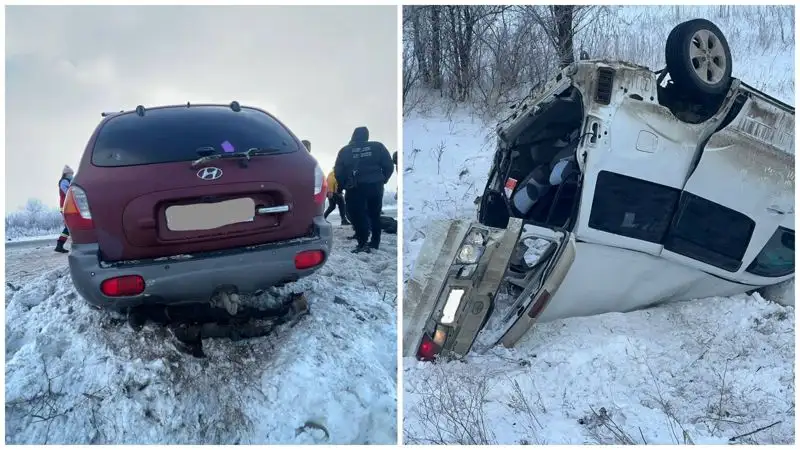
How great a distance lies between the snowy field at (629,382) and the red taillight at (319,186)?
1076 millimetres

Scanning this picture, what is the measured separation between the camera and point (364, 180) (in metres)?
4.92

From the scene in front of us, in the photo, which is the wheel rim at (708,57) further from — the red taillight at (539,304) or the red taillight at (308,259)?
the red taillight at (308,259)

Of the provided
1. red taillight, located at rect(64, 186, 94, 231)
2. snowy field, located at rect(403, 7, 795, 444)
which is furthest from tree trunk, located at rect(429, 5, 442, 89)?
red taillight, located at rect(64, 186, 94, 231)

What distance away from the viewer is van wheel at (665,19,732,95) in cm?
371

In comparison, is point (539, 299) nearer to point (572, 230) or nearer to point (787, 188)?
point (572, 230)

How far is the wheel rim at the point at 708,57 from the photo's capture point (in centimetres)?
379

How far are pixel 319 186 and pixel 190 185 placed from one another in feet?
2.28

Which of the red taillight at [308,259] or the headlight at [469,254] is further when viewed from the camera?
the headlight at [469,254]

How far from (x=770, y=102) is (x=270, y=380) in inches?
137

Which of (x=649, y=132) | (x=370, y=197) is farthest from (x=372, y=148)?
(x=649, y=132)

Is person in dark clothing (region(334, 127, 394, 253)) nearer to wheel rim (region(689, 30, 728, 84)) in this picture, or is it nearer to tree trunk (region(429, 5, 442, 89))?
tree trunk (region(429, 5, 442, 89))

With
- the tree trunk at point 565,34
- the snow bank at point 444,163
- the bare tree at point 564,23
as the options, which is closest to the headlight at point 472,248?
the snow bank at point 444,163

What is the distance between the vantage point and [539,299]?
3.71 m

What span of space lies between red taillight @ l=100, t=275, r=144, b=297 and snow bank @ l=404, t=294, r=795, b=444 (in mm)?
1404
